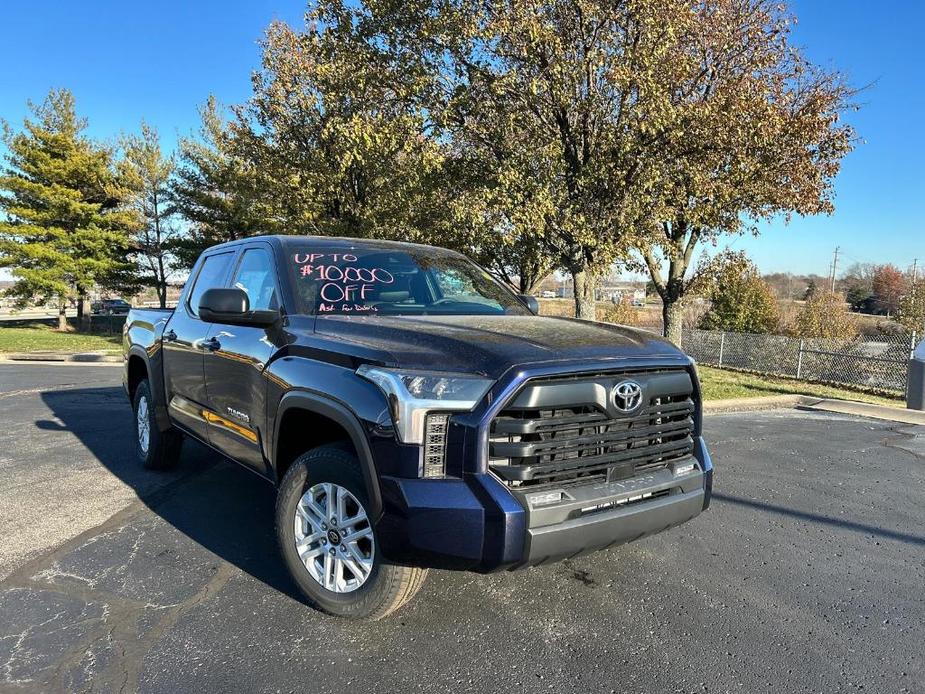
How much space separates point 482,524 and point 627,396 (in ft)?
2.92

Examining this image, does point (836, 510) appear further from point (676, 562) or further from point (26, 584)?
point (26, 584)

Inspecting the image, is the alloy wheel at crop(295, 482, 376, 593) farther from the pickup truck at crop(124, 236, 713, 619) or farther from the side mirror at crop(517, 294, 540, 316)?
A: the side mirror at crop(517, 294, 540, 316)

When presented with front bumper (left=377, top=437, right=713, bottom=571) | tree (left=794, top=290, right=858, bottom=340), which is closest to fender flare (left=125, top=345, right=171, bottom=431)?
front bumper (left=377, top=437, right=713, bottom=571)

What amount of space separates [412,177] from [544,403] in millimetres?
10446

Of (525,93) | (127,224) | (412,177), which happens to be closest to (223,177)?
(127,224)

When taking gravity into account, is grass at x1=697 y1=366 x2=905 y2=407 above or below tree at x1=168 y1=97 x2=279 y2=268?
below

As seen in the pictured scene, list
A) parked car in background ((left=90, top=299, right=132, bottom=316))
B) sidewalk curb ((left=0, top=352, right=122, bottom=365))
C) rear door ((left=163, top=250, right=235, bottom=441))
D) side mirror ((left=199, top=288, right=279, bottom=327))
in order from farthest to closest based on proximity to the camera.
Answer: parked car in background ((left=90, top=299, right=132, bottom=316)), sidewalk curb ((left=0, top=352, right=122, bottom=365)), rear door ((left=163, top=250, right=235, bottom=441)), side mirror ((left=199, top=288, right=279, bottom=327))

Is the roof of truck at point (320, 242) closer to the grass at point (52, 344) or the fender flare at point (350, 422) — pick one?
the fender flare at point (350, 422)

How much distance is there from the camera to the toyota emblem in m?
2.79

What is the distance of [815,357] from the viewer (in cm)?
1761

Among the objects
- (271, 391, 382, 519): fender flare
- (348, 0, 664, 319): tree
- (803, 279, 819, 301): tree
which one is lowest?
(271, 391, 382, 519): fender flare

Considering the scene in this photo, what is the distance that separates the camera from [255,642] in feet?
9.25

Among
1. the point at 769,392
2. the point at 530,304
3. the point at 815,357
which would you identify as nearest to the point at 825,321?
the point at 815,357

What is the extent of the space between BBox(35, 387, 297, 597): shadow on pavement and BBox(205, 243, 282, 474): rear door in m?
0.54
